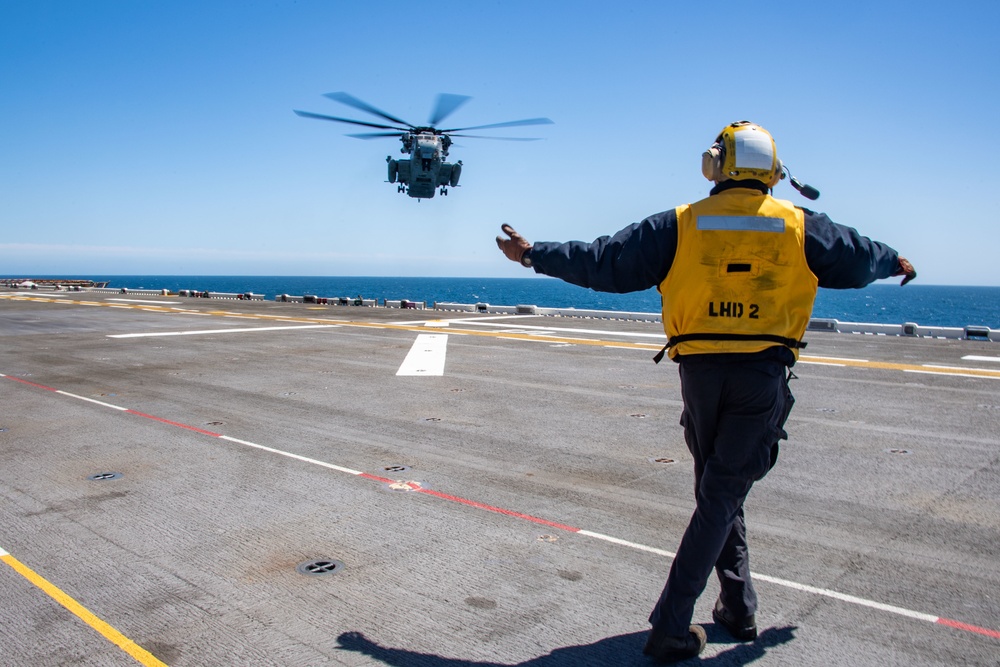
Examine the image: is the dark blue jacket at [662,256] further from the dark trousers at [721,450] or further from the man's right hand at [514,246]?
the dark trousers at [721,450]

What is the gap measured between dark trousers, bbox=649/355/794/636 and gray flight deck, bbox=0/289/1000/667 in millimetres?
399

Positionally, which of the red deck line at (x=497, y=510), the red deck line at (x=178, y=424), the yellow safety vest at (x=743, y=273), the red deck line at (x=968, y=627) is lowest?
the red deck line at (x=178, y=424)

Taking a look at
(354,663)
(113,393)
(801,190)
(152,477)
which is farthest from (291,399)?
(801,190)

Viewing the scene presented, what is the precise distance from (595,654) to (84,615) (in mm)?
2564

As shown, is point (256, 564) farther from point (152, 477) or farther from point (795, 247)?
point (795, 247)

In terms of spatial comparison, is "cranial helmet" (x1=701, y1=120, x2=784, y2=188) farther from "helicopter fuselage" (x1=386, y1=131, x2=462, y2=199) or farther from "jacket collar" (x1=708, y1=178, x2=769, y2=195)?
"helicopter fuselage" (x1=386, y1=131, x2=462, y2=199)

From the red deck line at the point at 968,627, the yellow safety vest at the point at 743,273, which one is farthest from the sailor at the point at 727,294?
the red deck line at the point at 968,627

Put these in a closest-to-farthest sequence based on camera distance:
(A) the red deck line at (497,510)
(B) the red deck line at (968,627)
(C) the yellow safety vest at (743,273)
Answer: (C) the yellow safety vest at (743,273) → (B) the red deck line at (968,627) → (A) the red deck line at (497,510)

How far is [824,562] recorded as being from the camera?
424cm

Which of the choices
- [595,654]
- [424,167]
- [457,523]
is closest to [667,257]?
[595,654]

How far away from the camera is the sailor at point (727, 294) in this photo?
308 cm

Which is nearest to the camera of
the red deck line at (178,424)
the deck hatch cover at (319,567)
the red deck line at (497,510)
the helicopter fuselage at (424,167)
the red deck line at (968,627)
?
the red deck line at (968,627)

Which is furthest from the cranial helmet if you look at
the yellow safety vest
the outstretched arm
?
the outstretched arm

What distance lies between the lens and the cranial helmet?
3.19 meters
